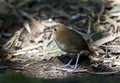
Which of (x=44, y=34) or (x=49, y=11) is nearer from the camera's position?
(x=44, y=34)

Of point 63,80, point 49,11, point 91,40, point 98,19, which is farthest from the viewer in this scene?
point 49,11

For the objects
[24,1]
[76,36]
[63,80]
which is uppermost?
[24,1]

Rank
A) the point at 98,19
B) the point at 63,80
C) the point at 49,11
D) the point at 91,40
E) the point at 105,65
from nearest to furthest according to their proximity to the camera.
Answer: the point at 63,80 < the point at 105,65 < the point at 91,40 < the point at 98,19 < the point at 49,11

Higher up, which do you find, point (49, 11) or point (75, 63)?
point (49, 11)

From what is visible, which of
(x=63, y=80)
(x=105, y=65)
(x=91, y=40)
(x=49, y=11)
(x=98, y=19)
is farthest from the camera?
(x=49, y=11)

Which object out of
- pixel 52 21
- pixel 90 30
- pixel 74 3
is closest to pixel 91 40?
pixel 90 30

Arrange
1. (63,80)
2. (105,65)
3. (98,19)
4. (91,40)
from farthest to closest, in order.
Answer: (98,19), (91,40), (105,65), (63,80)

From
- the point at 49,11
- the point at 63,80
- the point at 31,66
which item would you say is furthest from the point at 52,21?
the point at 63,80

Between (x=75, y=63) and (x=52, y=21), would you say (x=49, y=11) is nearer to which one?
(x=52, y=21)

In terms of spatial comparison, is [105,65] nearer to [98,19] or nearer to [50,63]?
[50,63]
